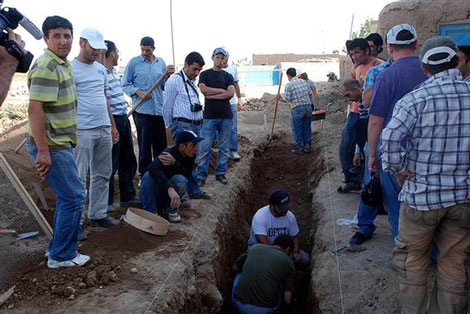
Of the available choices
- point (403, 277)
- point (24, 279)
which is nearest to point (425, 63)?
point (403, 277)

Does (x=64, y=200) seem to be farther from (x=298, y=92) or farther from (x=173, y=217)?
(x=298, y=92)

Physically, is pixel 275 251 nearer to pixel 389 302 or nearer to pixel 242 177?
pixel 389 302

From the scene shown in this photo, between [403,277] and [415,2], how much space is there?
20.8 feet

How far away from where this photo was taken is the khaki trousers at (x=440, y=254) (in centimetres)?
300

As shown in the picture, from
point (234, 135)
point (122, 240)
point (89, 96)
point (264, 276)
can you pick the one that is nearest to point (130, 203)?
point (122, 240)

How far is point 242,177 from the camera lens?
7.98 m

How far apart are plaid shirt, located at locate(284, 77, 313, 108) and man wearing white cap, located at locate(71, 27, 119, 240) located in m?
5.66

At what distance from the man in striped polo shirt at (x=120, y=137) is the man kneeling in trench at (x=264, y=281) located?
1880mm

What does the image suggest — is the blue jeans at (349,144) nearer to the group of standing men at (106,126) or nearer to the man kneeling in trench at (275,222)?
the man kneeling in trench at (275,222)

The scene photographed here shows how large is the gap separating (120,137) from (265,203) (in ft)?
11.8

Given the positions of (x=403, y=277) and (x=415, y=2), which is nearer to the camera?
(x=403, y=277)

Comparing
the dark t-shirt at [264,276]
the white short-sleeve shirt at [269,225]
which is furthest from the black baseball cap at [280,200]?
the dark t-shirt at [264,276]

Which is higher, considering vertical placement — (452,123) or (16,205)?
(452,123)

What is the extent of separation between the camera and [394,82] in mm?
3684
